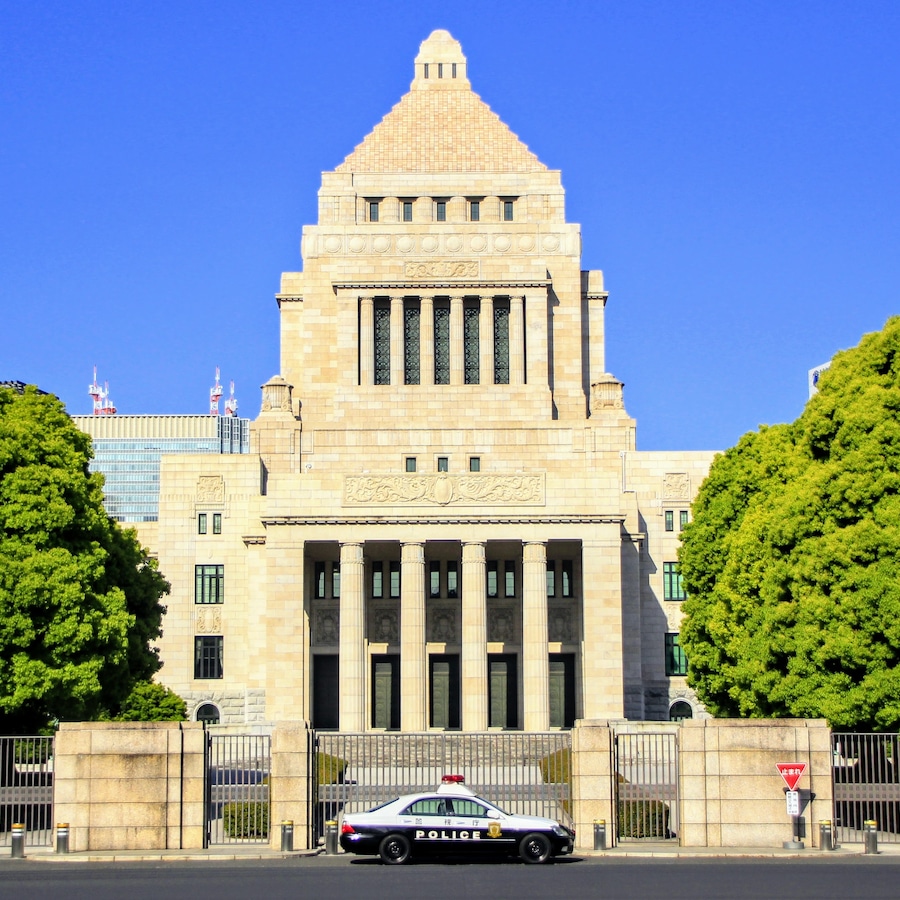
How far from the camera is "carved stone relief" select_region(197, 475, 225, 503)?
270ft

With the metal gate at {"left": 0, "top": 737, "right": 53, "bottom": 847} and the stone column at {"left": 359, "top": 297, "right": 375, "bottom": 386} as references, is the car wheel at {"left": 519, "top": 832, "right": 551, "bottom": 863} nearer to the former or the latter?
the metal gate at {"left": 0, "top": 737, "right": 53, "bottom": 847}

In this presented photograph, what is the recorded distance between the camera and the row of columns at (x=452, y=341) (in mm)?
86562

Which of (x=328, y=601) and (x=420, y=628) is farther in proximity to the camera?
(x=328, y=601)

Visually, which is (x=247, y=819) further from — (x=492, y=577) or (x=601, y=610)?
(x=492, y=577)

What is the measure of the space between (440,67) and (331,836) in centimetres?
6626

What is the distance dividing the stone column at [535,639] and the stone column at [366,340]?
16.6 metres

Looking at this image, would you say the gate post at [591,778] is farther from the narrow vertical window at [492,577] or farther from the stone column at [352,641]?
the narrow vertical window at [492,577]

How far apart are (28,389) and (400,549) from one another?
26.2 meters

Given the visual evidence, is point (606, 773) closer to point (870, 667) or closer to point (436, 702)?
point (870, 667)

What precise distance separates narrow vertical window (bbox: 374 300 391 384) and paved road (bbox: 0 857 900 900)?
1973 inches

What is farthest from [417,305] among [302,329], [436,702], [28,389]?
[28,389]

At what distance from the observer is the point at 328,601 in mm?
79812

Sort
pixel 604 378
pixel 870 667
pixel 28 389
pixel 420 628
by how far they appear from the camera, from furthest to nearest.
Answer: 1. pixel 604 378
2. pixel 420 628
3. pixel 28 389
4. pixel 870 667

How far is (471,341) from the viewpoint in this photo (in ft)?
289
